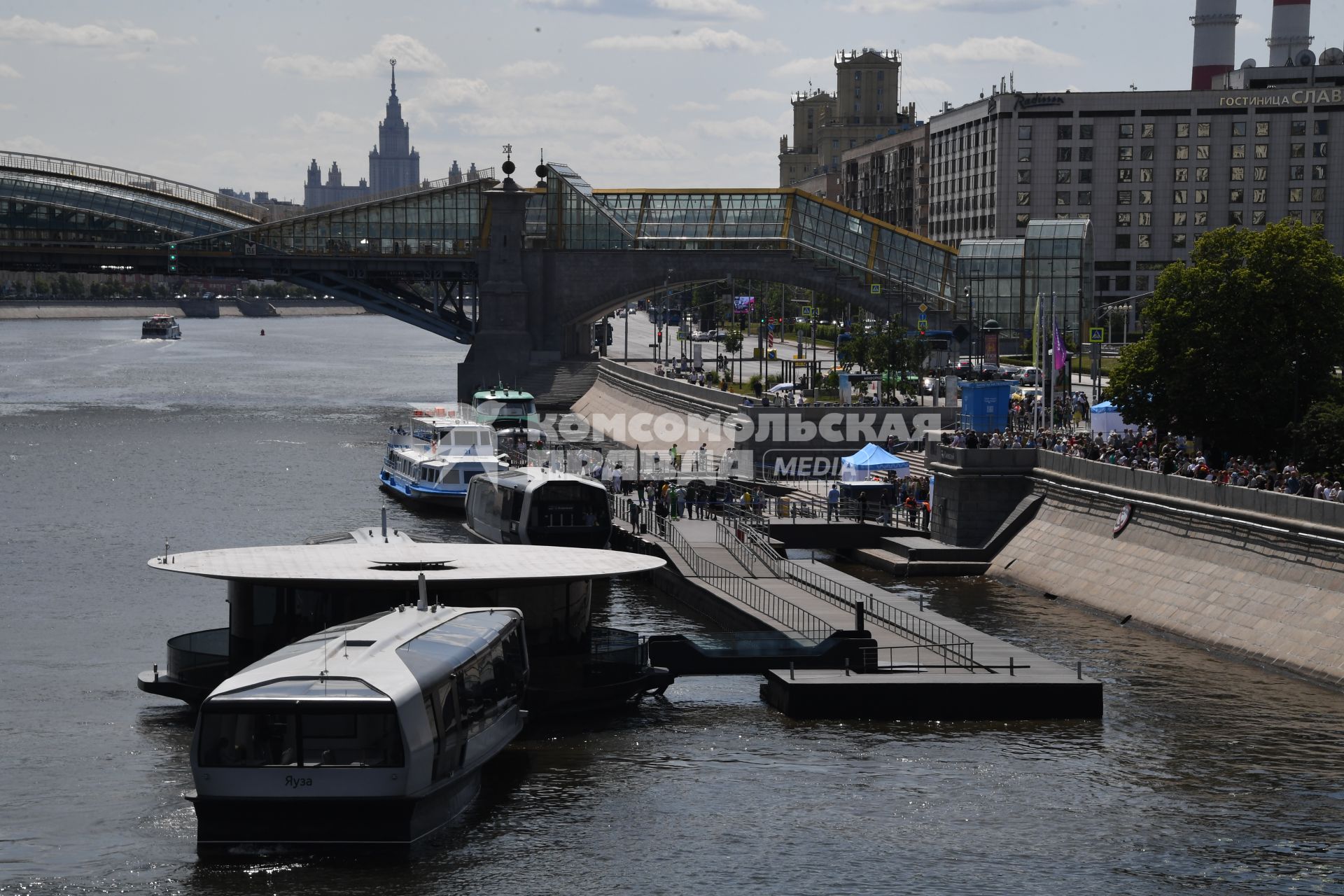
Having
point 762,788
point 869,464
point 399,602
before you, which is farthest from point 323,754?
point 869,464

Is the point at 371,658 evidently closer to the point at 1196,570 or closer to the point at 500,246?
the point at 1196,570

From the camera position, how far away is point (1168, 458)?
58469 mm

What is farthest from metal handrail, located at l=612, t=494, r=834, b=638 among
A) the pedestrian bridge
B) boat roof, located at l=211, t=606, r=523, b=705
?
the pedestrian bridge

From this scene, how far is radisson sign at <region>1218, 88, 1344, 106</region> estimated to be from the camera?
168000 millimetres

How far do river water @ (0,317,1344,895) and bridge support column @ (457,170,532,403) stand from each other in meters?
76.1

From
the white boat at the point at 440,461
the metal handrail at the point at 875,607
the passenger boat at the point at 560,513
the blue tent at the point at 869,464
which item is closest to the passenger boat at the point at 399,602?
the metal handrail at the point at 875,607

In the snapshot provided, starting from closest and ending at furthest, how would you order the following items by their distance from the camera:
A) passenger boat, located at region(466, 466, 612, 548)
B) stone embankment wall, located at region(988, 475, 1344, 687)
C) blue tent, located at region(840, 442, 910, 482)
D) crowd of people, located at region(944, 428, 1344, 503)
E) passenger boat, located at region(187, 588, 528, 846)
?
passenger boat, located at region(187, 588, 528, 846) < stone embankment wall, located at region(988, 475, 1344, 687) < crowd of people, located at region(944, 428, 1344, 503) < passenger boat, located at region(466, 466, 612, 548) < blue tent, located at region(840, 442, 910, 482)

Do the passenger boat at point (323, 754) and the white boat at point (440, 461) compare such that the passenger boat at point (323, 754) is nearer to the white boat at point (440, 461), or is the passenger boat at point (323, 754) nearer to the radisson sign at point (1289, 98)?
the white boat at point (440, 461)

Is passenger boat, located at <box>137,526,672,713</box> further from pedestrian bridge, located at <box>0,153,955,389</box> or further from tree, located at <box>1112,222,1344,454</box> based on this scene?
pedestrian bridge, located at <box>0,153,955,389</box>

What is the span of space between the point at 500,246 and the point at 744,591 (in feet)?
276

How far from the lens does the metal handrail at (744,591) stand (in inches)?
1770

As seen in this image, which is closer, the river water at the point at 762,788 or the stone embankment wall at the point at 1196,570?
the river water at the point at 762,788

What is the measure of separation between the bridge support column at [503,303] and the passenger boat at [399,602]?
9011 centimetres

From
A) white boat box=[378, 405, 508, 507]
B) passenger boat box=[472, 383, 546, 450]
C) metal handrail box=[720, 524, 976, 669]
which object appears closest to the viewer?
metal handrail box=[720, 524, 976, 669]
